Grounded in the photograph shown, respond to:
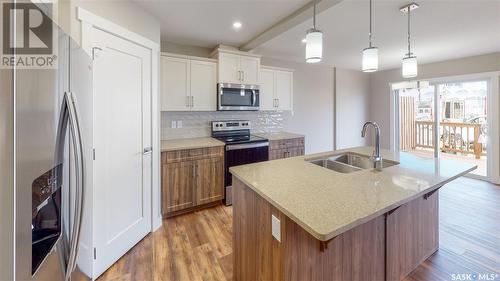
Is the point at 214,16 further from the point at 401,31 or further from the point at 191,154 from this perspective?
the point at 401,31

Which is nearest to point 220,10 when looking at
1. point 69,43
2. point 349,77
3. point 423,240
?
point 69,43

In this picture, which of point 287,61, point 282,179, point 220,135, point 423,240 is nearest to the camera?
point 282,179

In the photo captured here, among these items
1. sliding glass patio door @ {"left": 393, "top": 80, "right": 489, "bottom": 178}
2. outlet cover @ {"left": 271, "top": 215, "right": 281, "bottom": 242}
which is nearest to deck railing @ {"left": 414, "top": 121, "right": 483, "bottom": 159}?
sliding glass patio door @ {"left": 393, "top": 80, "right": 489, "bottom": 178}

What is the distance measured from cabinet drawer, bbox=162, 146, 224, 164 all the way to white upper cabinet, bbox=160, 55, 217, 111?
673 millimetres

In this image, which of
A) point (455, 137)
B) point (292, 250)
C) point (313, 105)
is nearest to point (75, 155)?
point (292, 250)

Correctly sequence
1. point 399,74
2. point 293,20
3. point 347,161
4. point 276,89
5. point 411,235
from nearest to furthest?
point 411,235 < point 347,161 < point 293,20 < point 276,89 < point 399,74

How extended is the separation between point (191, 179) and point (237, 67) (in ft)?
6.16

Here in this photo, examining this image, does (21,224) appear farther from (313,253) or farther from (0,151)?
(313,253)

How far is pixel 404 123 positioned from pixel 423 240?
467 centimetres

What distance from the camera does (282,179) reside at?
5.17 feet

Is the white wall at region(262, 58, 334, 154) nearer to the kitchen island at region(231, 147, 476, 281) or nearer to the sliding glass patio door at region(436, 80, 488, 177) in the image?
the sliding glass patio door at region(436, 80, 488, 177)

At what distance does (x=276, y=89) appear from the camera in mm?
4199

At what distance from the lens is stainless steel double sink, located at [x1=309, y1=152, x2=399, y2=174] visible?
2.10m

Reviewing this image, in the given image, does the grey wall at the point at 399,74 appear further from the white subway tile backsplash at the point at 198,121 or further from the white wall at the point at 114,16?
the white wall at the point at 114,16
